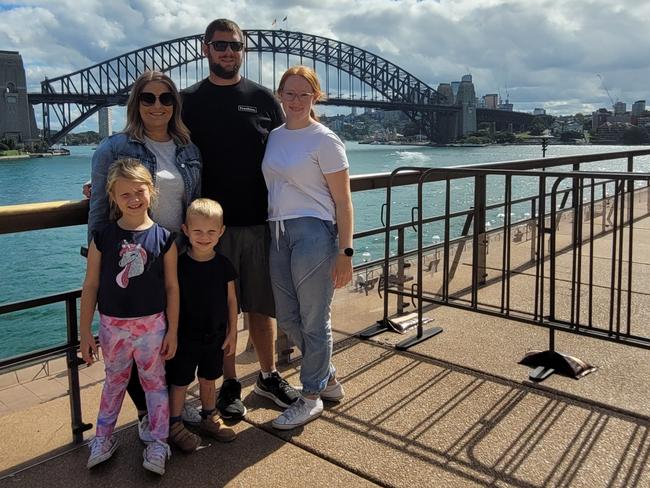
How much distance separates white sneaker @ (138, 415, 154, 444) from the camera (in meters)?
2.37

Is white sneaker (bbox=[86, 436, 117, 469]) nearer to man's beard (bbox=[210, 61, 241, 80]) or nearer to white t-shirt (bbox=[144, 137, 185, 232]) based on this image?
white t-shirt (bbox=[144, 137, 185, 232])

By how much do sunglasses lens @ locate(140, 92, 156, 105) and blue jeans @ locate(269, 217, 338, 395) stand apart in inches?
26.0

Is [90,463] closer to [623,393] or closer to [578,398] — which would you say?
[578,398]

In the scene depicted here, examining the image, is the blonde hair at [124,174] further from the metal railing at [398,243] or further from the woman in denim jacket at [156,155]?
the metal railing at [398,243]

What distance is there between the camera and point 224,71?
8.54 feet

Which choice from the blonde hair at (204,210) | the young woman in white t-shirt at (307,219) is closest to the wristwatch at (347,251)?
the young woman in white t-shirt at (307,219)

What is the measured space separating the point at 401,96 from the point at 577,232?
8047 centimetres

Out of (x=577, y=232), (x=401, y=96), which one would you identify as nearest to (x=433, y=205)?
(x=577, y=232)

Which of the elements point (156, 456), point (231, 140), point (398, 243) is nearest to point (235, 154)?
point (231, 140)

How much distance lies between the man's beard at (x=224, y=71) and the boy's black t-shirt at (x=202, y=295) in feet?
2.40

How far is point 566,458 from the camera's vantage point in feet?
7.64

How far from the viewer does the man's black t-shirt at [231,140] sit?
8.48 feet

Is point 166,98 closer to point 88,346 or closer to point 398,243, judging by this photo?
point 88,346

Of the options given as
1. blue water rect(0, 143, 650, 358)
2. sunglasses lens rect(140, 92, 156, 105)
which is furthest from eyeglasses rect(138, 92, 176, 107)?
blue water rect(0, 143, 650, 358)
